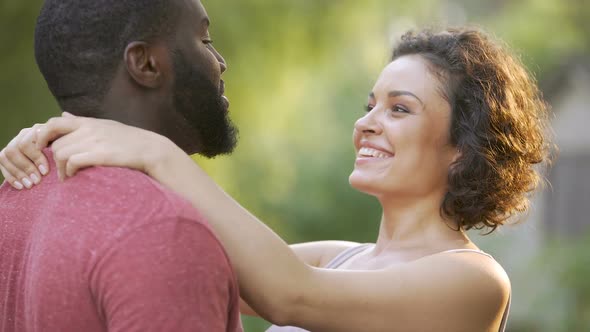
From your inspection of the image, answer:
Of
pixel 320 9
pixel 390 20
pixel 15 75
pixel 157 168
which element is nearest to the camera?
pixel 157 168

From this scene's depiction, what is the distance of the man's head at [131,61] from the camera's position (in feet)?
7.33

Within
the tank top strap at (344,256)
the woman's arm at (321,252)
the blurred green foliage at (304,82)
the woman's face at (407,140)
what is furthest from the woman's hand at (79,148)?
the blurred green foliage at (304,82)

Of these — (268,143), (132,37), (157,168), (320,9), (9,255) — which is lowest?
(268,143)

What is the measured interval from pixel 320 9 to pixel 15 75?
389 cm

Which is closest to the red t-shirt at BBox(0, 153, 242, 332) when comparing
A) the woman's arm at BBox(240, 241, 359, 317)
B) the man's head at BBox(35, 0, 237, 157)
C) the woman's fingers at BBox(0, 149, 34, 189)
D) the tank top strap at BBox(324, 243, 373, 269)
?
the woman's fingers at BBox(0, 149, 34, 189)

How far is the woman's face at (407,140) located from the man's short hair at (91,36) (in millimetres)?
900

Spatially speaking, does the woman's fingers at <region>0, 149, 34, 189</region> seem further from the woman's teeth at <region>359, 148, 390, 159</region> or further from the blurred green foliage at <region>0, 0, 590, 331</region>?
the blurred green foliage at <region>0, 0, 590, 331</region>

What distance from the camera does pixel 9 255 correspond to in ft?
7.34

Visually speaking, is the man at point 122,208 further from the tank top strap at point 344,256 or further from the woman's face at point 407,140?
the tank top strap at point 344,256

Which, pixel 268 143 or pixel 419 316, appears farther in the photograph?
pixel 268 143

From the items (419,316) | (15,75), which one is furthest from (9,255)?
(15,75)

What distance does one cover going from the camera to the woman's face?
9.61ft

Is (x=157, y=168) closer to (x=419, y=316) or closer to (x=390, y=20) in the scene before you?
(x=419, y=316)

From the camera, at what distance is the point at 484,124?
297 centimetres
